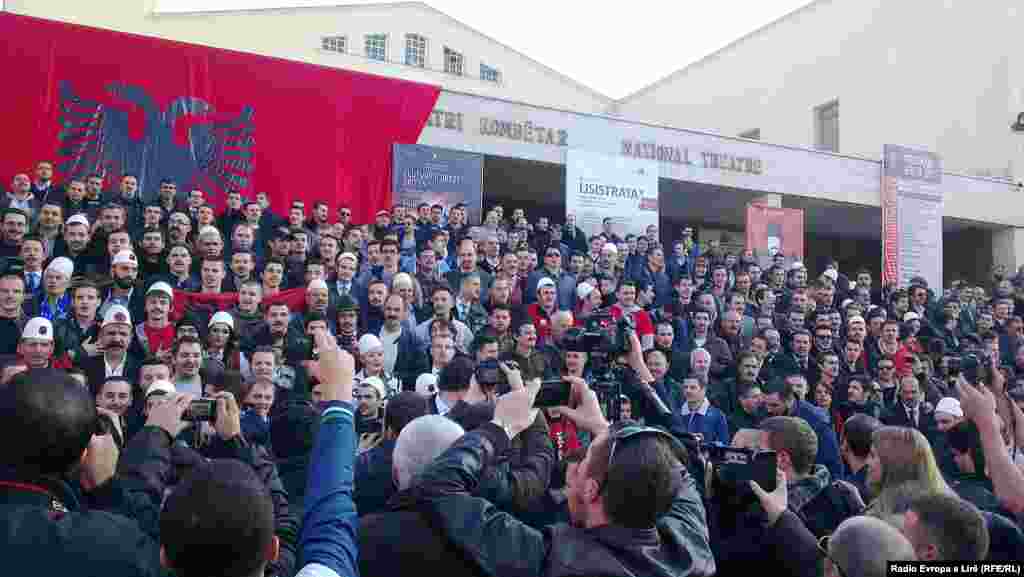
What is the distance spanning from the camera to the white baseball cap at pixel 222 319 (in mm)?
7367

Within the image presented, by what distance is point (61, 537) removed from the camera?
1.67 meters

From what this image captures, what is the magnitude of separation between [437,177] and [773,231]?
6560 millimetres

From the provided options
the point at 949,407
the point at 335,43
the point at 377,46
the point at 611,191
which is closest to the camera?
the point at 949,407

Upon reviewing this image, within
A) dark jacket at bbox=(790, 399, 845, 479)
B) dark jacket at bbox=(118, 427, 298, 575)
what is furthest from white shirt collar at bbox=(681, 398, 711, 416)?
dark jacket at bbox=(118, 427, 298, 575)

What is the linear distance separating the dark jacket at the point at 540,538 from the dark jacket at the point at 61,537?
0.78m

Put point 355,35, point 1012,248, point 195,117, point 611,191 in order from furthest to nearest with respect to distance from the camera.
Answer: point 355,35 < point 1012,248 < point 611,191 < point 195,117

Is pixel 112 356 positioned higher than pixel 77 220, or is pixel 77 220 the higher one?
pixel 77 220

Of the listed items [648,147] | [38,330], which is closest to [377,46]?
[648,147]

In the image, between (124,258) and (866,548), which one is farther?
(124,258)

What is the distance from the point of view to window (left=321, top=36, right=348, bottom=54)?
25562mm

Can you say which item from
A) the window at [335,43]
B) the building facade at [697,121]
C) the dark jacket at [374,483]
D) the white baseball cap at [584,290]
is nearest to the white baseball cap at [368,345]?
the white baseball cap at [584,290]

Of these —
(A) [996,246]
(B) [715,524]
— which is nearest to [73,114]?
(B) [715,524]

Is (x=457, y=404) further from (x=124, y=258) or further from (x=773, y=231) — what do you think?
(x=773, y=231)

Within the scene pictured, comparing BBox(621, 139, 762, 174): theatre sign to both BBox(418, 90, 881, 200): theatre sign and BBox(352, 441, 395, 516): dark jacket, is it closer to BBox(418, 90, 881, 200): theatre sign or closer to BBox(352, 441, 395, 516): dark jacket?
BBox(418, 90, 881, 200): theatre sign
